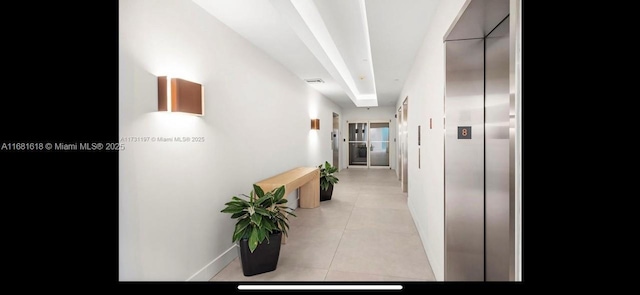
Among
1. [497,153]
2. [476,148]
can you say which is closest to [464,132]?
[476,148]

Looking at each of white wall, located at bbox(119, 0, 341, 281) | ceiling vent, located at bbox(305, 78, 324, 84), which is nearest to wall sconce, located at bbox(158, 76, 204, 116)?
white wall, located at bbox(119, 0, 341, 281)

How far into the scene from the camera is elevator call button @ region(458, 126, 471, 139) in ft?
6.74

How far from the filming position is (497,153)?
1.77 metres

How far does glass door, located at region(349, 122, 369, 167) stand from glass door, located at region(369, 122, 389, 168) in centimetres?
22

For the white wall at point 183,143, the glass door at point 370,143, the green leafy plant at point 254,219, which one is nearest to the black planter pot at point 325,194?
the white wall at point 183,143

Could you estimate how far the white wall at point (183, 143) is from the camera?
1.81 metres

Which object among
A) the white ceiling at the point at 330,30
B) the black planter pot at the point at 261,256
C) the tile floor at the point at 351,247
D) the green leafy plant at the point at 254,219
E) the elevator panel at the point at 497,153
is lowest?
the tile floor at the point at 351,247

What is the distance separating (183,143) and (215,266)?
1319 mm

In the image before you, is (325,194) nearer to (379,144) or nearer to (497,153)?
(497,153)

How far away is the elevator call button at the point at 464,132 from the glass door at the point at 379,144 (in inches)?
356

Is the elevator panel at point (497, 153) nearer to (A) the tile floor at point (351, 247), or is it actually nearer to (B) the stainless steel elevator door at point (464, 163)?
(B) the stainless steel elevator door at point (464, 163)
